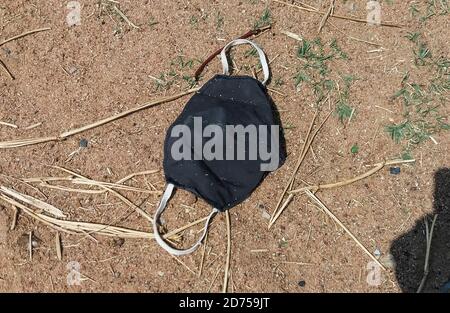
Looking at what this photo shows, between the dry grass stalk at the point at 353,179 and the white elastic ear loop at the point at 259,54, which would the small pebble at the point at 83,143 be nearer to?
the white elastic ear loop at the point at 259,54

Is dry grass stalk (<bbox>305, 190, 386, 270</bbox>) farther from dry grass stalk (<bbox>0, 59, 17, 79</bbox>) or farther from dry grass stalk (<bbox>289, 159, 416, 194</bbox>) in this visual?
dry grass stalk (<bbox>0, 59, 17, 79</bbox>)

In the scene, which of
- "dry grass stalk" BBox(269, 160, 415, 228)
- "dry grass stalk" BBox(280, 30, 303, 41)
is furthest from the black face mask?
"dry grass stalk" BBox(280, 30, 303, 41)

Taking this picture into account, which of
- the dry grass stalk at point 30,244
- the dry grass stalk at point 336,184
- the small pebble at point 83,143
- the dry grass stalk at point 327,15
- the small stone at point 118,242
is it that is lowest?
the dry grass stalk at point 30,244

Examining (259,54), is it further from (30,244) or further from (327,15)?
(30,244)

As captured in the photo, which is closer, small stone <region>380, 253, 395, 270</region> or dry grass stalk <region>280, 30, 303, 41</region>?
small stone <region>380, 253, 395, 270</region>

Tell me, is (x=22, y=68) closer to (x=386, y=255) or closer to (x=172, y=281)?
(x=172, y=281)

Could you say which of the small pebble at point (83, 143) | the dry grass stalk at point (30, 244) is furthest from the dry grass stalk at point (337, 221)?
the dry grass stalk at point (30, 244)

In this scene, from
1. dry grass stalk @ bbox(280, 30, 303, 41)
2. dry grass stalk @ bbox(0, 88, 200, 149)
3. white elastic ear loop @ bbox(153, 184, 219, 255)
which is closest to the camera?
white elastic ear loop @ bbox(153, 184, 219, 255)
